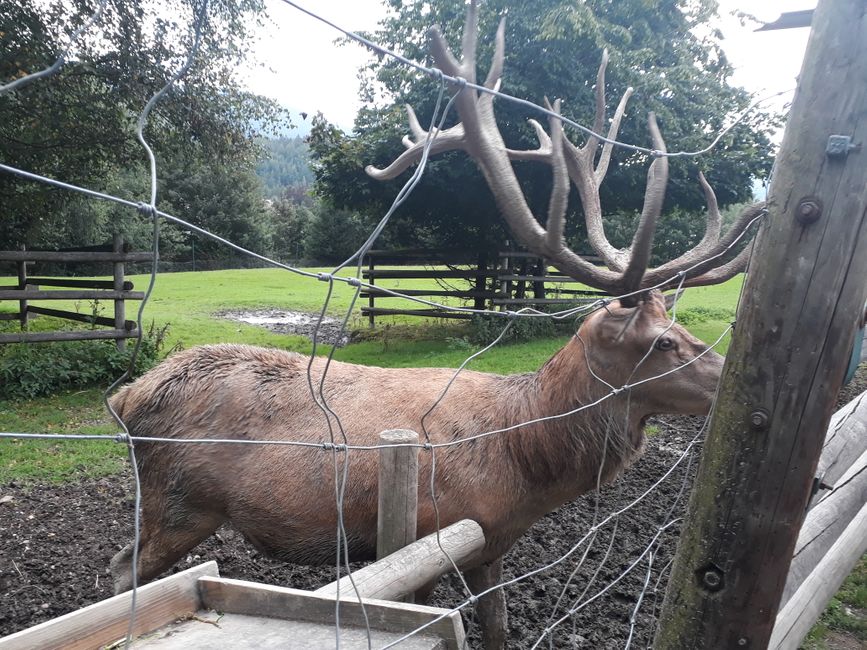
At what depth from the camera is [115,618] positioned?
1568 mm

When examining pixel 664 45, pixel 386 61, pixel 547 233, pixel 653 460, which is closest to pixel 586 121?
pixel 664 45

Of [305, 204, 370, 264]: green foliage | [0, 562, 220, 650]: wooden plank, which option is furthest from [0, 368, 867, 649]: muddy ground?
[305, 204, 370, 264]: green foliage

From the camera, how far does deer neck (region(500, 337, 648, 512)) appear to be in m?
3.13

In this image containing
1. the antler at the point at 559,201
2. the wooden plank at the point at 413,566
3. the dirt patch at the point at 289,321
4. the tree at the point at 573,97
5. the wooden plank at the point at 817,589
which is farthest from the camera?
the dirt patch at the point at 289,321

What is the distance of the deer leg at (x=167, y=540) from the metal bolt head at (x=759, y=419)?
2.66 metres

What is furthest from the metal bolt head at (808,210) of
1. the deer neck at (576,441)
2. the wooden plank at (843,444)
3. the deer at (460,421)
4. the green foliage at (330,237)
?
the green foliage at (330,237)

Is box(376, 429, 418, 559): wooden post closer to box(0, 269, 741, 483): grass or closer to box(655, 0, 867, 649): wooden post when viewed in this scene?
box(655, 0, 867, 649): wooden post

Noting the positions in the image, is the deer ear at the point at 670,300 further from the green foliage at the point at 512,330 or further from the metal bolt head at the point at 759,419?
the green foliage at the point at 512,330

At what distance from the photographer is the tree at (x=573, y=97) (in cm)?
1033

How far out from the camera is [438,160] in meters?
11.0

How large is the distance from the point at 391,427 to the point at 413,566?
3.28ft

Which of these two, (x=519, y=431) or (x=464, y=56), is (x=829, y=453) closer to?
(x=519, y=431)

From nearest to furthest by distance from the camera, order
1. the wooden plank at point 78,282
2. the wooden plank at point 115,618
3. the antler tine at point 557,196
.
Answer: the wooden plank at point 115,618 → the antler tine at point 557,196 → the wooden plank at point 78,282

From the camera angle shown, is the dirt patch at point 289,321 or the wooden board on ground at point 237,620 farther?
the dirt patch at point 289,321
